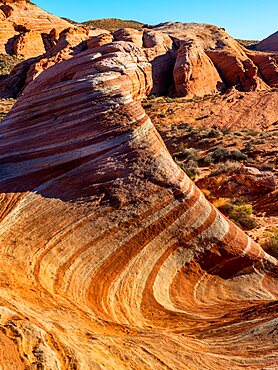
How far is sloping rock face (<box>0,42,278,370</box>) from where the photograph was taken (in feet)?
12.4

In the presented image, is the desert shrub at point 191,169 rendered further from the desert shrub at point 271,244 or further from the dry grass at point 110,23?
the dry grass at point 110,23

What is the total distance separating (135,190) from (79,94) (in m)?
2.76

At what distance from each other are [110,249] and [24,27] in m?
62.7

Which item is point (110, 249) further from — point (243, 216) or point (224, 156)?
point (224, 156)

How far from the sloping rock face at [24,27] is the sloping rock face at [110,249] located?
52.5 meters

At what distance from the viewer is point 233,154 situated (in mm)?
20922

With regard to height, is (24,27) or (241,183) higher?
(24,27)

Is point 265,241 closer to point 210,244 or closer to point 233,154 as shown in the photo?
point 210,244

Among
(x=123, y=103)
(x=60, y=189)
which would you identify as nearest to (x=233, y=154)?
(x=123, y=103)

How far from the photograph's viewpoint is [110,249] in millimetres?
6348

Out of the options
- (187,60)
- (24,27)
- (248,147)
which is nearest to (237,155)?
(248,147)


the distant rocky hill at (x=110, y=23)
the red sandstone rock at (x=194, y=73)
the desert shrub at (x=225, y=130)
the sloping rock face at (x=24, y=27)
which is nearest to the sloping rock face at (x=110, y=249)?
the desert shrub at (x=225, y=130)

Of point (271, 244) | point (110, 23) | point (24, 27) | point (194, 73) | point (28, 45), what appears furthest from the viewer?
point (110, 23)

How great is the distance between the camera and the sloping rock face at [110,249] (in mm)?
3775
